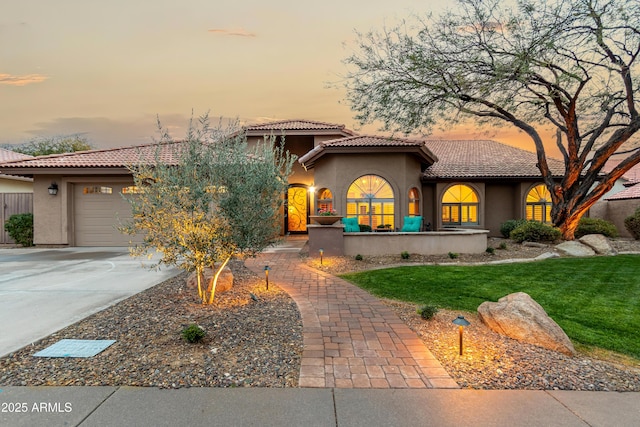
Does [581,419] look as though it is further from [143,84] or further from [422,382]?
[143,84]

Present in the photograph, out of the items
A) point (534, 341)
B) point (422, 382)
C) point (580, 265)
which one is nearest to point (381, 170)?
point (580, 265)

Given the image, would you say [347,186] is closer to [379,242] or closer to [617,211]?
[379,242]

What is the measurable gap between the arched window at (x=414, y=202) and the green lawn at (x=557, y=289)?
575 centimetres

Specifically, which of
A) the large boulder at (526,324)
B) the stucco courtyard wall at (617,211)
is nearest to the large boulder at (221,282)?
the large boulder at (526,324)

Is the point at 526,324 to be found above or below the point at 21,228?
→ below

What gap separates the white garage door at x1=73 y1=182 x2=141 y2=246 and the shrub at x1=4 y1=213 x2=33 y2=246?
6.37 ft

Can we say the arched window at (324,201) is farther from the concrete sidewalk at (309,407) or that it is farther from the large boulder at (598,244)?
the concrete sidewalk at (309,407)

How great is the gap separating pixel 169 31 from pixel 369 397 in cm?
1329

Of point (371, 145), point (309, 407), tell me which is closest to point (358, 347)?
point (309, 407)

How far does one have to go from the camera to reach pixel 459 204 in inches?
651

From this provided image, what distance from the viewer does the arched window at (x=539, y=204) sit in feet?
53.5

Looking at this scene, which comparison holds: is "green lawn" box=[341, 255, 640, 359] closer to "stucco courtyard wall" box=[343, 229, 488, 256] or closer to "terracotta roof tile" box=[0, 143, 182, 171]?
"stucco courtyard wall" box=[343, 229, 488, 256]

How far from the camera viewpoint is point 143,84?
13.9 meters

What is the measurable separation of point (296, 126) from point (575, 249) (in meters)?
13.2
